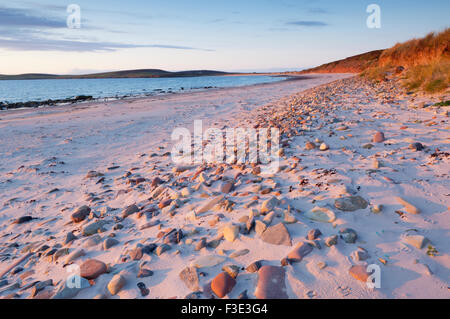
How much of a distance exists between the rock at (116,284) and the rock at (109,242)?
719 millimetres

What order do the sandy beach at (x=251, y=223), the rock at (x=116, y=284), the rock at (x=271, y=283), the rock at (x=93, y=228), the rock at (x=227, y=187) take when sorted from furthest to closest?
the rock at (x=227, y=187) < the rock at (x=93, y=228) < the rock at (x=116, y=284) < the sandy beach at (x=251, y=223) < the rock at (x=271, y=283)

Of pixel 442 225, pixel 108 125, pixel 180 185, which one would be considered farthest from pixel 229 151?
pixel 108 125

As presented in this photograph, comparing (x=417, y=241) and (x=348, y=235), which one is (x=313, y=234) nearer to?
(x=348, y=235)

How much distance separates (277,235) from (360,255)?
0.71 m

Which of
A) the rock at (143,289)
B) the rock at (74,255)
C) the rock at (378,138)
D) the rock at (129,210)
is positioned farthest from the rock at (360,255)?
the rock at (378,138)

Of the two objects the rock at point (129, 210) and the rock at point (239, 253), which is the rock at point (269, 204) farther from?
the rock at point (129, 210)

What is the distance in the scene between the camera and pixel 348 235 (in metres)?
2.27

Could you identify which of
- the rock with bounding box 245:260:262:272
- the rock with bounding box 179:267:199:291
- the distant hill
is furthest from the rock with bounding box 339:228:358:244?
the distant hill

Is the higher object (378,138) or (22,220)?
(378,138)

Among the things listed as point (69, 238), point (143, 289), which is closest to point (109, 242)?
point (69, 238)

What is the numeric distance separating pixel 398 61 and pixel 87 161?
22.9 metres

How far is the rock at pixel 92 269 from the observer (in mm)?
2306

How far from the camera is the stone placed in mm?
3645

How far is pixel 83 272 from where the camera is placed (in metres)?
2.33
